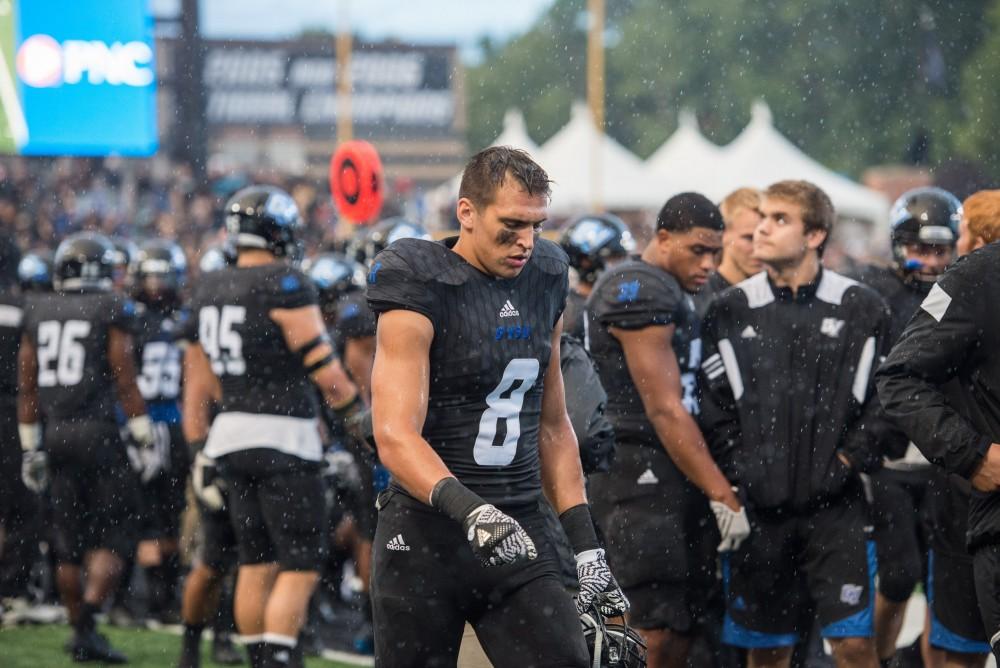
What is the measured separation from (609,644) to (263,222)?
3.22 metres

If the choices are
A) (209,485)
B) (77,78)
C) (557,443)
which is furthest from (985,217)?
(77,78)

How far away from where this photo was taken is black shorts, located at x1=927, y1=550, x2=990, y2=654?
19.2 feet

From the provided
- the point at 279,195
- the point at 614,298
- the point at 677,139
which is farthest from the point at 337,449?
the point at 677,139

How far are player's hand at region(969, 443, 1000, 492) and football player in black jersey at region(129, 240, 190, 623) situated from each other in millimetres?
5928

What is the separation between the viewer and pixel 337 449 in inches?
355

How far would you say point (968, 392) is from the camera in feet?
15.5

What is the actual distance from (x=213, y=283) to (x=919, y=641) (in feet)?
12.1

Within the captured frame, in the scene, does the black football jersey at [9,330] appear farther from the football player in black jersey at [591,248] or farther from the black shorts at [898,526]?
the black shorts at [898,526]

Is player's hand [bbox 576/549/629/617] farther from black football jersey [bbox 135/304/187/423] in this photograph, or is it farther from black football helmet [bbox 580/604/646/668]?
black football jersey [bbox 135/304/187/423]

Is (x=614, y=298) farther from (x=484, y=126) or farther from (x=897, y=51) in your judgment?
(x=484, y=126)

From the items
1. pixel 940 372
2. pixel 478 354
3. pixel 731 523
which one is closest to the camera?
pixel 478 354

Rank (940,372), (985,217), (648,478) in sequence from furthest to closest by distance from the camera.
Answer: (648,478), (985,217), (940,372)

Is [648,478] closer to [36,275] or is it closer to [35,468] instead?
[35,468]

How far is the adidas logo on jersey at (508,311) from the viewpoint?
4391mm
